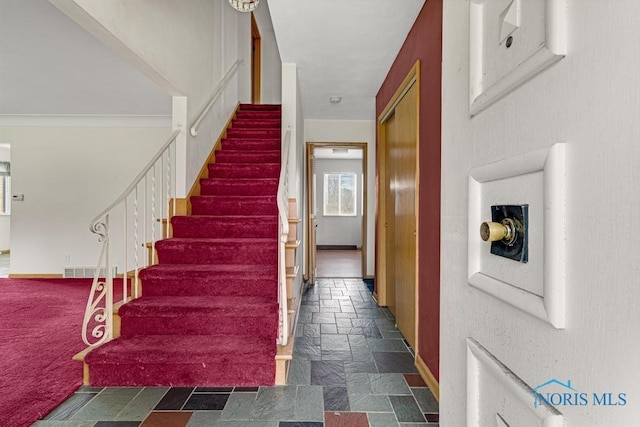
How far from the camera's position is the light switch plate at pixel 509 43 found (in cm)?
41

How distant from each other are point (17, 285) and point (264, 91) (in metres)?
5.11

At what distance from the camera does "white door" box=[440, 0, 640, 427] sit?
331 millimetres

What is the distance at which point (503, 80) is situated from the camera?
518 mm

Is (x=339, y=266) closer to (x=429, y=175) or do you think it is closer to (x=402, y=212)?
(x=402, y=212)

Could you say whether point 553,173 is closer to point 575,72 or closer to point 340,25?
point 575,72

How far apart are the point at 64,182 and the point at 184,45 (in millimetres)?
3668

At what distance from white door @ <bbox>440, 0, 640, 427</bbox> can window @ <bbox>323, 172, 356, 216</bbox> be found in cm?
882

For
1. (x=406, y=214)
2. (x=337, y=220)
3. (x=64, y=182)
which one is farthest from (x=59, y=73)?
(x=337, y=220)

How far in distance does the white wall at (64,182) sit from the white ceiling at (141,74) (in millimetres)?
421

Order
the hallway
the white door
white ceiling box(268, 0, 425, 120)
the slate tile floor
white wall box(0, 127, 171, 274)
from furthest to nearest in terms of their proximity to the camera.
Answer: the hallway
white wall box(0, 127, 171, 274)
white ceiling box(268, 0, 425, 120)
the slate tile floor
the white door

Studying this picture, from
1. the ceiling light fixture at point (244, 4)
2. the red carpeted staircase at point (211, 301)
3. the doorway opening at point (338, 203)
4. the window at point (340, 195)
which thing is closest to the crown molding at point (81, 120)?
the red carpeted staircase at point (211, 301)

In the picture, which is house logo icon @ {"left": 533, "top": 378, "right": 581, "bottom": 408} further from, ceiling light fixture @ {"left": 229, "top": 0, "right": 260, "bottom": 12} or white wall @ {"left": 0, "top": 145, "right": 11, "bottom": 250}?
white wall @ {"left": 0, "top": 145, "right": 11, "bottom": 250}

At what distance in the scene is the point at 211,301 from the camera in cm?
236

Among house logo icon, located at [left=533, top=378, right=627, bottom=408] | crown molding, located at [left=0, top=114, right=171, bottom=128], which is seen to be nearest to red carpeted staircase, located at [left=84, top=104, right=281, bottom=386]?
house logo icon, located at [left=533, top=378, right=627, bottom=408]
